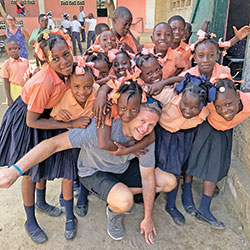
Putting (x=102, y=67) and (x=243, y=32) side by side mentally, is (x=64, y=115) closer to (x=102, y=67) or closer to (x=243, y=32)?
(x=102, y=67)

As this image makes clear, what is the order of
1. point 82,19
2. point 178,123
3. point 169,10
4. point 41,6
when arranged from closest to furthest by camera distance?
point 178,123, point 169,10, point 82,19, point 41,6

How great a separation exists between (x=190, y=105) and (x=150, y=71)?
22.1 inches

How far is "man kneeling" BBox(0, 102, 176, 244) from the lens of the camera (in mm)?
1944

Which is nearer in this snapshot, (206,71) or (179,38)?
(206,71)

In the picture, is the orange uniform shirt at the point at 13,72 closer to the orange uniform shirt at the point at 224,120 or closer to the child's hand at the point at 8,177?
the child's hand at the point at 8,177

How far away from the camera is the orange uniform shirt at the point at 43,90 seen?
6.08 ft

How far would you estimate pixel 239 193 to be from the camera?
2299mm

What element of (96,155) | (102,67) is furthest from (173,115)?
(102,67)

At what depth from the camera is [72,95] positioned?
2021 mm

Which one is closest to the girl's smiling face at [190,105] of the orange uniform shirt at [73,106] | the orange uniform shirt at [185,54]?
the orange uniform shirt at [73,106]

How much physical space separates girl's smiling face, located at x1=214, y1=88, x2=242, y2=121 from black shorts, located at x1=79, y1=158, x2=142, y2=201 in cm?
84

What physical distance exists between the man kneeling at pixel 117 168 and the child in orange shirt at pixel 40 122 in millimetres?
89

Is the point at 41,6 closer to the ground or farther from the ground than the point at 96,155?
farther from the ground

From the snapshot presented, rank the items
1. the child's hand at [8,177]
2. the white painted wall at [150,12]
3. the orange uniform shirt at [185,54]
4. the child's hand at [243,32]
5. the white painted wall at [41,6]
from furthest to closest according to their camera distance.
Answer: the white painted wall at [41,6] → the white painted wall at [150,12] → the orange uniform shirt at [185,54] → the child's hand at [243,32] → the child's hand at [8,177]
